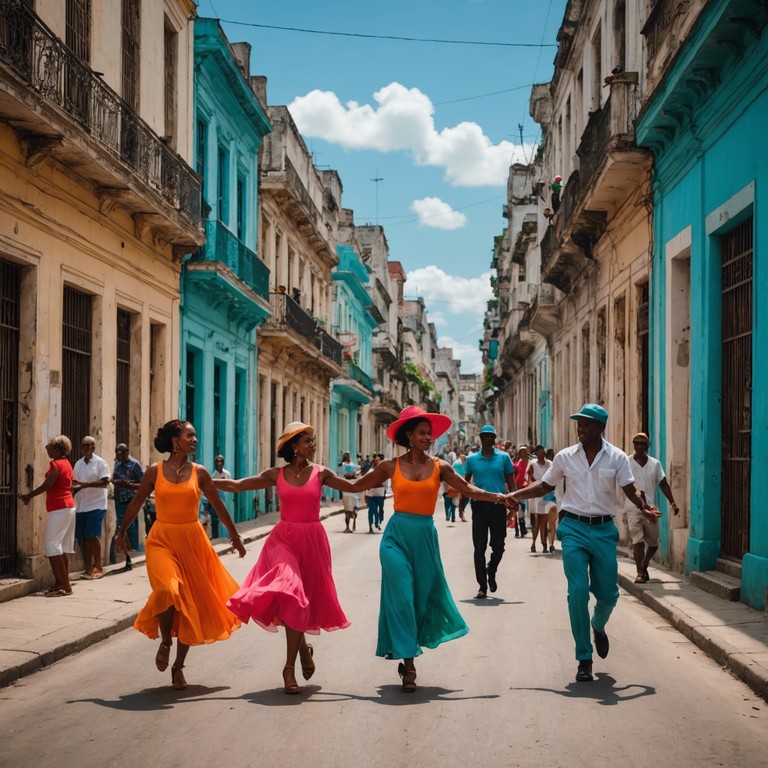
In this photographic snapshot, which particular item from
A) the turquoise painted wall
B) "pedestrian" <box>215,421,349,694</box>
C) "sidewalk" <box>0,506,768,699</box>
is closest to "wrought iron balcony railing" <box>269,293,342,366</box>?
the turquoise painted wall

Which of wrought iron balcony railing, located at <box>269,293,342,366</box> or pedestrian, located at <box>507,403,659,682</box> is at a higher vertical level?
wrought iron balcony railing, located at <box>269,293,342,366</box>

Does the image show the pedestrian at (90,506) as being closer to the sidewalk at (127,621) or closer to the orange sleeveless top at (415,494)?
the sidewalk at (127,621)

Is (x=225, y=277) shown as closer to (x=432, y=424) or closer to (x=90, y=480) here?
(x=90, y=480)

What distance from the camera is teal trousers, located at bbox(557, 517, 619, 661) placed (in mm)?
7371

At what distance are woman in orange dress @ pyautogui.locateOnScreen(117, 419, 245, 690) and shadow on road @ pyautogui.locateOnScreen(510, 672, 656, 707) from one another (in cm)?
194

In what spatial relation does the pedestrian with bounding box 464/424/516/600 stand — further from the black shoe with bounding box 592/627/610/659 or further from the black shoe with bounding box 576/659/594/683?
the black shoe with bounding box 576/659/594/683

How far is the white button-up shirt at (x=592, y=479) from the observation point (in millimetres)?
7520

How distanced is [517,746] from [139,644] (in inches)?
173

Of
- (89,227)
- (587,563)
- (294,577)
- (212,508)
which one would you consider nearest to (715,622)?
(587,563)

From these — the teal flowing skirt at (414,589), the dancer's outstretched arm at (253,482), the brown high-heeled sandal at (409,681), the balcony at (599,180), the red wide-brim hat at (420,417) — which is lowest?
the brown high-heeled sandal at (409,681)

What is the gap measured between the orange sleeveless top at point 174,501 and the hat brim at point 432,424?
4.43ft

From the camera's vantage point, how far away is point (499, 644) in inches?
339

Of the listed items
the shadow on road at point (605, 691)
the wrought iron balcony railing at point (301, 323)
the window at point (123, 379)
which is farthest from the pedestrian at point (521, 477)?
the shadow on road at point (605, 691)

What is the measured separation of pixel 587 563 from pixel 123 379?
10.4m
